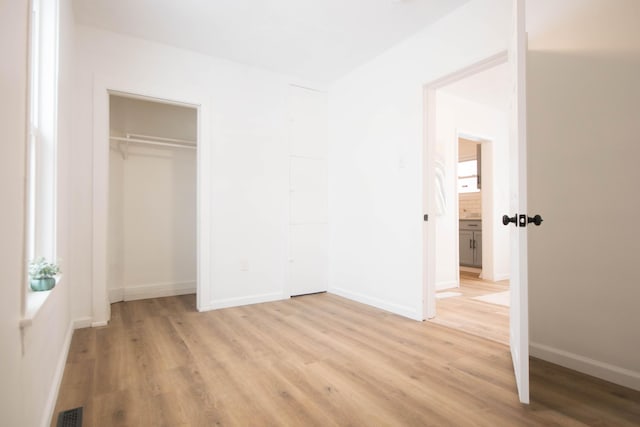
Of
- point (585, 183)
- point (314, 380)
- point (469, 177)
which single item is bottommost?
point (314, 380)

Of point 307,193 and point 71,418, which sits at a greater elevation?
point 307,193

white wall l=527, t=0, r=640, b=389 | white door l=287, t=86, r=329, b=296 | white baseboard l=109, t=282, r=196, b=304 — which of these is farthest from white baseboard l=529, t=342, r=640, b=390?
white baseboard l=109, t=282, r=196, b=304

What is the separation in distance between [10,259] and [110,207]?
10.2 ft

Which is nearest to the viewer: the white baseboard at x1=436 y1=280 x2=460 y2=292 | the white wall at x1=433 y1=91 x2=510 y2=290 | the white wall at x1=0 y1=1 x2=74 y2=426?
the white wall at x1=0 y1=1 x2=74 y2=426

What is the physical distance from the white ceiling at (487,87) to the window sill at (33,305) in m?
3.89

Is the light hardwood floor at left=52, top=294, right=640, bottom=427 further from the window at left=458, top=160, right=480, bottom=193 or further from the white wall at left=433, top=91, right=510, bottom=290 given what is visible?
the window at left=458, top=160, right=480, bottom=193

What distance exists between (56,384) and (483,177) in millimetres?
5212

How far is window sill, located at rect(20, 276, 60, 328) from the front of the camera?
1.07 metres

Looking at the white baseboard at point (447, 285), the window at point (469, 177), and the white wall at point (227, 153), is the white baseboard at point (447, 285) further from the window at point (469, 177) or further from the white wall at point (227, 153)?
the window at point (469, 177)

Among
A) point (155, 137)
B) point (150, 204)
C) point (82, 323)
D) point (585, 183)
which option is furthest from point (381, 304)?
point (155, 137)

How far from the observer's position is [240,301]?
11.5 ft

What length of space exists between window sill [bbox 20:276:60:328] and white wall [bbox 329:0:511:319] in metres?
2.55

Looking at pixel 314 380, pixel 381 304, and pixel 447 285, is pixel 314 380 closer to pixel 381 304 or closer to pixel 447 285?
pixel 381 304

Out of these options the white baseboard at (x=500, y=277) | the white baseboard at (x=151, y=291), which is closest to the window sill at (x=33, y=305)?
the white baseboard at (x=151, y=291)
